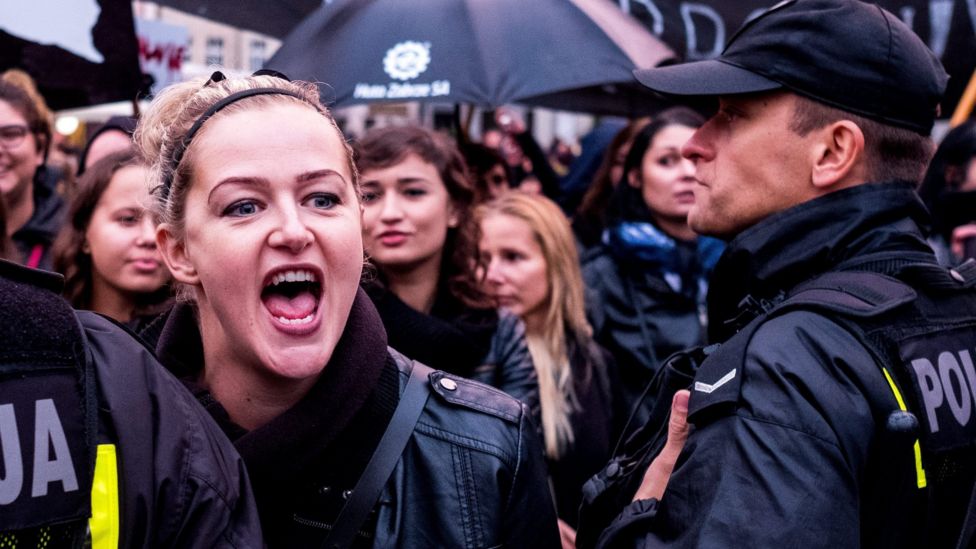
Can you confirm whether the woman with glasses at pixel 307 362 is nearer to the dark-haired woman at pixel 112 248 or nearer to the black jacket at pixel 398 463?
the black jacket at pixel 398 463

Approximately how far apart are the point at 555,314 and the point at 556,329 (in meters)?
0.08

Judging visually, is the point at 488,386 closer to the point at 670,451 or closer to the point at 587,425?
the point at 670,451

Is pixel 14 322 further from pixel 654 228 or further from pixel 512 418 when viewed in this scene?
pixel 654 228

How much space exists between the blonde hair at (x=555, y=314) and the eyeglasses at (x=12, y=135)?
6.87 ft

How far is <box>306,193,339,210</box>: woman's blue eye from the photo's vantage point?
2.15 metres

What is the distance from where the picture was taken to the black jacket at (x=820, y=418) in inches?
69.6

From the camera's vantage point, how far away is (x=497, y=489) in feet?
7.24

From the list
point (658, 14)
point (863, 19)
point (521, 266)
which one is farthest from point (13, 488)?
point (658, 14)

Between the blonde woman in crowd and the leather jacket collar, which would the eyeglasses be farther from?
the leather jacket collar

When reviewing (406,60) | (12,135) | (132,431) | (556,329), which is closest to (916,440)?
(132,431)

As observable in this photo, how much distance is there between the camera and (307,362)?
6.95 ft

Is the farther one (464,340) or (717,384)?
(464,340)

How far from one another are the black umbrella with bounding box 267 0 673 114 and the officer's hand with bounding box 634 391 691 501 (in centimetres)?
255

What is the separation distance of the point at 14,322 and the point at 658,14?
5026 mm
